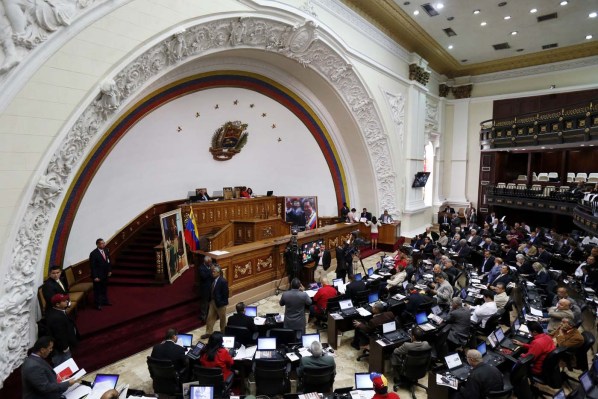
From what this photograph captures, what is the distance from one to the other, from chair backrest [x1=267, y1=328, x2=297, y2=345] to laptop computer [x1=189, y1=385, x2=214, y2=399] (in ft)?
5.04

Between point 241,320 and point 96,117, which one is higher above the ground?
point 96,117

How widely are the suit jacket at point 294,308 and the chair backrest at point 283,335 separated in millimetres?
672

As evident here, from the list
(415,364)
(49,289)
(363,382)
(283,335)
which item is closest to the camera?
(363,382)

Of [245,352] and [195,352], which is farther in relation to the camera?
[245,352]

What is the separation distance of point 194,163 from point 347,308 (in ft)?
26.7

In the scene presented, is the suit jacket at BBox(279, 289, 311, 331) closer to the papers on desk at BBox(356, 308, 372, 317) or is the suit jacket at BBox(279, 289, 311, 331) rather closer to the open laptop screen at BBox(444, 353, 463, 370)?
the papers on desk at BBox(356, 308, 372, 317)

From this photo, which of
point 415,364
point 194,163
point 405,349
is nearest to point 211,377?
point 405,349

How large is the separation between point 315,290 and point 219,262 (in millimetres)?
2131

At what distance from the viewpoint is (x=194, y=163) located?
1238 centimetres

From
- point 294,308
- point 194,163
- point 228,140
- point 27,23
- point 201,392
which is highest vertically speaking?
point 27,23

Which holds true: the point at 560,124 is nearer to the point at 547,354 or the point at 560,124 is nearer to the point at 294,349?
the point at 547,354

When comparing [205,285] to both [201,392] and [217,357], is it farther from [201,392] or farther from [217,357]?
[201,392]

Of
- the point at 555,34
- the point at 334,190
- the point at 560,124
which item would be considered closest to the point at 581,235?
the point at 560,124

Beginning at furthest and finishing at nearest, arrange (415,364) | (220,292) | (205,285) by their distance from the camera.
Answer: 1. (205,285)
2. (220,292)
3. (415,364)
